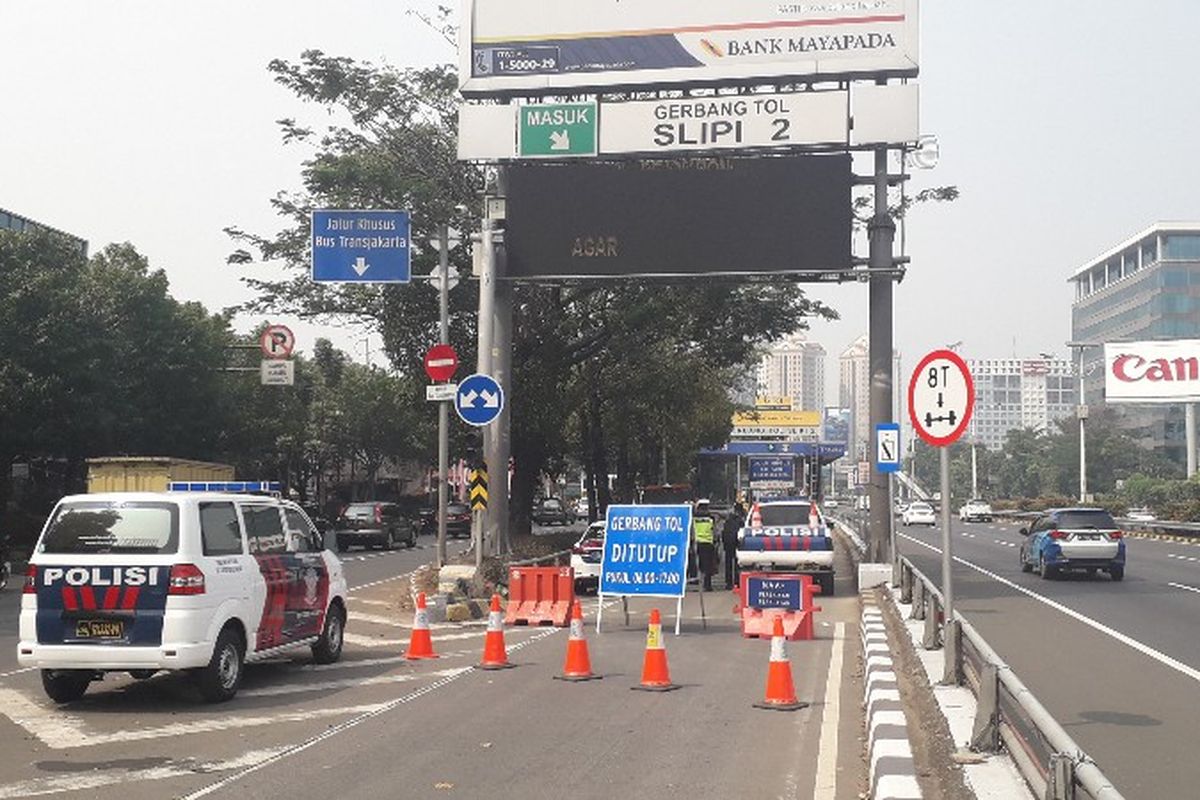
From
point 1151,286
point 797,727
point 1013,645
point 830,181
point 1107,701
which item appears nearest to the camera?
point 797,727

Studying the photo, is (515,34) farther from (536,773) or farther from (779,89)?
(536,773)

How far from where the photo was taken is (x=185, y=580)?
10.6m

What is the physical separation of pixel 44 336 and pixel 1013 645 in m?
26.6

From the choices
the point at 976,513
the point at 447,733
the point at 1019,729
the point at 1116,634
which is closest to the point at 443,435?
the point at 1116,634

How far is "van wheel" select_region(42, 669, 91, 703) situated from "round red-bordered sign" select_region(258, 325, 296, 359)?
2604 cm

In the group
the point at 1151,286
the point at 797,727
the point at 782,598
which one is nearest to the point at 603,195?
the point at 782,598

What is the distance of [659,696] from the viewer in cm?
1164

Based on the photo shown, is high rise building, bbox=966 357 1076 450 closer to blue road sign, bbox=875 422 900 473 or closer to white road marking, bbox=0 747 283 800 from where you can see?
blue road sign, bbox=875 422 900 473

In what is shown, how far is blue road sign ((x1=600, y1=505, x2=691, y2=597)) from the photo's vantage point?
16.3 m

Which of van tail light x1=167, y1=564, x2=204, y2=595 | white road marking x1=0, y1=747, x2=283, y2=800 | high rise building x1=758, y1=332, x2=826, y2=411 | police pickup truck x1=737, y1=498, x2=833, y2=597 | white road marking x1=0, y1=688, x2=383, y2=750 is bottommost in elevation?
white road marking x1=0, y1=688, x2=383, y2=750

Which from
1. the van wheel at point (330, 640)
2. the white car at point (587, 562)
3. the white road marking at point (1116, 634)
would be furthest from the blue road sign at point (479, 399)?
the white road marking at point (1116, 634)

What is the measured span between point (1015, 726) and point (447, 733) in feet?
14.9

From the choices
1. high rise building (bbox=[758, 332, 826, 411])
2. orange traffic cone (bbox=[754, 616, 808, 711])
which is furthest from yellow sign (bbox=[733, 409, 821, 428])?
high rise building (bbox=[758, 332, 826, 411])

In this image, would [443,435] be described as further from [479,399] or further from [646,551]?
[646,551]
